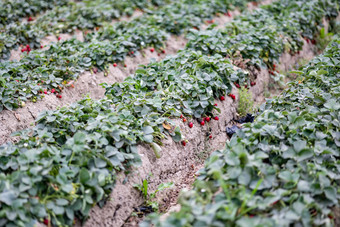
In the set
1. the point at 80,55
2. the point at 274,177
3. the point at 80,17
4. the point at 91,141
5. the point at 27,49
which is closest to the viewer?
the point at 274,177

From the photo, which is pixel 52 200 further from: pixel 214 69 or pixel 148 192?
pixel 214 69

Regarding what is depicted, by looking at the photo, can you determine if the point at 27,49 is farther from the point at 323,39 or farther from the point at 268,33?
the point at 323,39

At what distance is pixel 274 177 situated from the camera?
8.84 feet

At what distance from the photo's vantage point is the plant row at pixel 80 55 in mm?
4438

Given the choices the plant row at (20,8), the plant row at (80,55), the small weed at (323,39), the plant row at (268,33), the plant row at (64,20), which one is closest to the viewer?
the plant row at (80,55)

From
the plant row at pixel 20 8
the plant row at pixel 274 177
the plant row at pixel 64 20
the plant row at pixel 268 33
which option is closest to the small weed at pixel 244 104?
the plant row at pixel 268 33

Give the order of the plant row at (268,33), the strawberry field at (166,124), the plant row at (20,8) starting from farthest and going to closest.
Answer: the plant row at (20,8) < the plant row at (268,33) < the strawberry field at (166,124)

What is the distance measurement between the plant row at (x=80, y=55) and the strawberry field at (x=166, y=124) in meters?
0.02

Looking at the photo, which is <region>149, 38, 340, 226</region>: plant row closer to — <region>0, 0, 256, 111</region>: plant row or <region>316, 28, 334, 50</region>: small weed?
<region>0, 0, 256, 111</region>: plant row

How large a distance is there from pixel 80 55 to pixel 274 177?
12.2ft

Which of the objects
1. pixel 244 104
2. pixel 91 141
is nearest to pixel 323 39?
pixel 244 104

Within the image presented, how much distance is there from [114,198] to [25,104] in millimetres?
2157

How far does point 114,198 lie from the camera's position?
3016 mm

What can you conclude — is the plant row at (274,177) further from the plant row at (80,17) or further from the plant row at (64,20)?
the plant row at (64,20)
